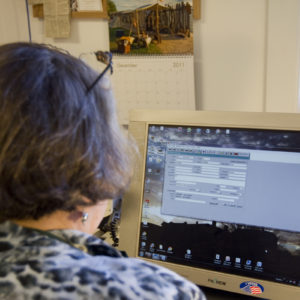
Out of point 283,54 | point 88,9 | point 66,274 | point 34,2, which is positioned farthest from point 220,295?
point 34,2

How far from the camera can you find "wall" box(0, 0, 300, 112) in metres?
1.28

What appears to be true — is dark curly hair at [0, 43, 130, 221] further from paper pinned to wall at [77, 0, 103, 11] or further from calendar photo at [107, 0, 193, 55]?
paper pinned to wall at [77, 0, 103, 11]

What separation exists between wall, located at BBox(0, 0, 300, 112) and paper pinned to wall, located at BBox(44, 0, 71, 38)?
5.7 inches

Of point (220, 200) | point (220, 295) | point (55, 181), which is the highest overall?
point (55, 181)

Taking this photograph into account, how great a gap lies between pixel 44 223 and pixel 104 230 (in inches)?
24.2

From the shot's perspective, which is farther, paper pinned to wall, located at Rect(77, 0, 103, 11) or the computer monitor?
paper pinned to wall, located at Rect(77, 0, 103, 11)

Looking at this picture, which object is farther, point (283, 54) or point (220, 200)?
point (283, 54)

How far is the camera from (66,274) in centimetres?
40

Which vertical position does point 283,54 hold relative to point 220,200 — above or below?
above

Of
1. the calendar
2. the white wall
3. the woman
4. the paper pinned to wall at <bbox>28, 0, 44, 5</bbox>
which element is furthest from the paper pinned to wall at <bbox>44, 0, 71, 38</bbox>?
the woman

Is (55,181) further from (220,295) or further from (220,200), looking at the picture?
(220,295)

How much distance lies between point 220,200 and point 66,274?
44 centimetres

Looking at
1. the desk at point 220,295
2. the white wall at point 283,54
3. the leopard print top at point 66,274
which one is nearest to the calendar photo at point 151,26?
the white wall at point 283,54

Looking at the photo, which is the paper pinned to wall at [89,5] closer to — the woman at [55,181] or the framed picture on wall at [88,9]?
the framed picture on wall at [88,9]
